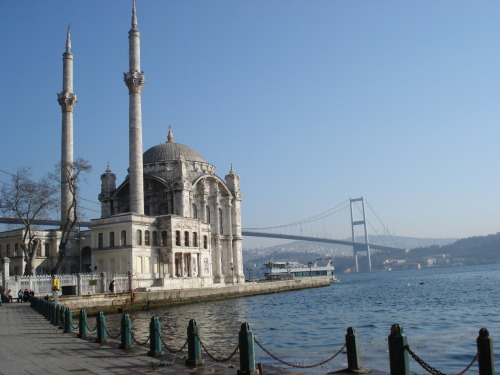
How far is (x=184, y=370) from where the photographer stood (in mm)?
10031

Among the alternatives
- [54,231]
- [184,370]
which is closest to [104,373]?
[184,370]

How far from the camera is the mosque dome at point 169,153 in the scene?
189 ft

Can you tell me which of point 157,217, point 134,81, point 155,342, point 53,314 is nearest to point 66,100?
point 134,81

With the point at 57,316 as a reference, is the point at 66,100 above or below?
above

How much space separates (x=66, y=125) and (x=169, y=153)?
39.4 feet

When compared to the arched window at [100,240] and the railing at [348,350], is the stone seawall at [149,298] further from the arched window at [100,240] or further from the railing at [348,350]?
the railing at [348,350]

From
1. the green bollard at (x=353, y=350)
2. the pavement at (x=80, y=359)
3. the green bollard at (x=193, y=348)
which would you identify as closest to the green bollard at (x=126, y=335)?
the pavement at (x=80, y=359)

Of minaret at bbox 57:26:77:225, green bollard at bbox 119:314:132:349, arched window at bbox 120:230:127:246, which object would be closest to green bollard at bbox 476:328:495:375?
green bollard at bbox 119:314:132:349

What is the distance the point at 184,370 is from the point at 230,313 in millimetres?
21323

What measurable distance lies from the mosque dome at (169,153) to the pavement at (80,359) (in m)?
42.8

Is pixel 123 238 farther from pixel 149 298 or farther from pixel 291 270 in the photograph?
pixel 291 270

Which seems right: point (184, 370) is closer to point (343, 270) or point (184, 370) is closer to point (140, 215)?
point (140, 215)

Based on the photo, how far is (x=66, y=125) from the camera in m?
49.1

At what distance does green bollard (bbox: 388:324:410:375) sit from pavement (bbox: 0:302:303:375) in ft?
8.89
